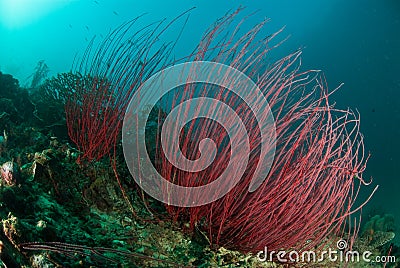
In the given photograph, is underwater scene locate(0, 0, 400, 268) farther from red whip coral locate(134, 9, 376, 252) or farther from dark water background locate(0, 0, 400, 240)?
dark water background locate(0, 0, 400, 240)

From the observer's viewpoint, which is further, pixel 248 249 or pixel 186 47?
pixel 186 47

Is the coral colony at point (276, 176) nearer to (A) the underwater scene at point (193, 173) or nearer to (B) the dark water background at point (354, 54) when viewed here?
(A) the underwater scene at point (193, 173)

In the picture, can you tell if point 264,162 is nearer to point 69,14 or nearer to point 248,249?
point 248,249

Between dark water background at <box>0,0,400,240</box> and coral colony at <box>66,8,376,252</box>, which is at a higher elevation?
dark water background at <box>0,0,400,240</box>

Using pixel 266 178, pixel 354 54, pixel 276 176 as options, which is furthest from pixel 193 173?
pixel 354 54

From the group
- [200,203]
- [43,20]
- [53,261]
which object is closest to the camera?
[53,261]

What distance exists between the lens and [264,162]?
81.4 inches

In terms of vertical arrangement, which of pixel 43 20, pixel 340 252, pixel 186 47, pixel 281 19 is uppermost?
pixel 43 20

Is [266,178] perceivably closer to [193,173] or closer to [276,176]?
[276,176]

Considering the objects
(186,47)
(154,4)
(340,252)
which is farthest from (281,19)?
(340,252)

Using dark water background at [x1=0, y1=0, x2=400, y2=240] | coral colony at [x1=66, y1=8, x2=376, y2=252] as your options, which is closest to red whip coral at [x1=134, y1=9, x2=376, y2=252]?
coral colony at [x1=66, y1=8, x2=376, y2=252]

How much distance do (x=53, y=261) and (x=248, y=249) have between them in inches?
54.0

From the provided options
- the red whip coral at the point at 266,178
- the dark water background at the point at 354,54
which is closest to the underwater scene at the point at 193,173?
the red whip coral at the point at 266,178

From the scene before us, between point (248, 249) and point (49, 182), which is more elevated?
point (49, 182)
